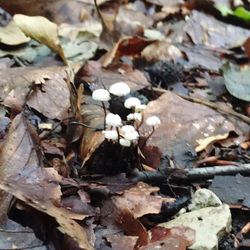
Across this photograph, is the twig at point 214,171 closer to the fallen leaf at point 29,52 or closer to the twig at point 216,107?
the twig at point 216,107

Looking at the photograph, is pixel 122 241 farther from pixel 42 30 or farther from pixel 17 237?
pixel 42 30

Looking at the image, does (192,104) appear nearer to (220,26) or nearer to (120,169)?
(120,169)

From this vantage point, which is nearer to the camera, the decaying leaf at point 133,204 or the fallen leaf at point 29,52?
the decaying leaf at point 133,204

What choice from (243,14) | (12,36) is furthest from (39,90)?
(243,14)

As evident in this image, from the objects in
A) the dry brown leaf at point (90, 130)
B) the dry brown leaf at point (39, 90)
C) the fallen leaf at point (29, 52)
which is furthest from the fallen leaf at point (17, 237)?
the fallen leaf at point (29, 52)

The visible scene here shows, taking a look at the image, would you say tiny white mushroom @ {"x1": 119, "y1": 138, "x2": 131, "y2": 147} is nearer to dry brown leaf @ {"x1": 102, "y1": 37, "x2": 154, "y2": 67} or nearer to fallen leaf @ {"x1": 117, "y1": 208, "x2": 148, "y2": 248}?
fallen leaf @ {"x1": 117, "y1": 208, "x2": 148, "y2": 248}

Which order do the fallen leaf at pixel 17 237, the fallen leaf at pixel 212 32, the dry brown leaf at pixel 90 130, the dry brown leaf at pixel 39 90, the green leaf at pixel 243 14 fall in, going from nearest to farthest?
the fallen leaf at pixel 17 237 → the dry brown leaf at pixel 90 130 → the dry brown leaf at pixel 39 90 → the fallen leaf at pixel 212 32 → the green leaf at pixel 243 14

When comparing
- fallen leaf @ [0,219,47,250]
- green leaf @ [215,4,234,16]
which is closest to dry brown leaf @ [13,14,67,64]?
fallen leaf @ [0,219,47,250]

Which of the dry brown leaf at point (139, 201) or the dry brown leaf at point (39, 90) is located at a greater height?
the dry brown leaf at point (39, 90)
